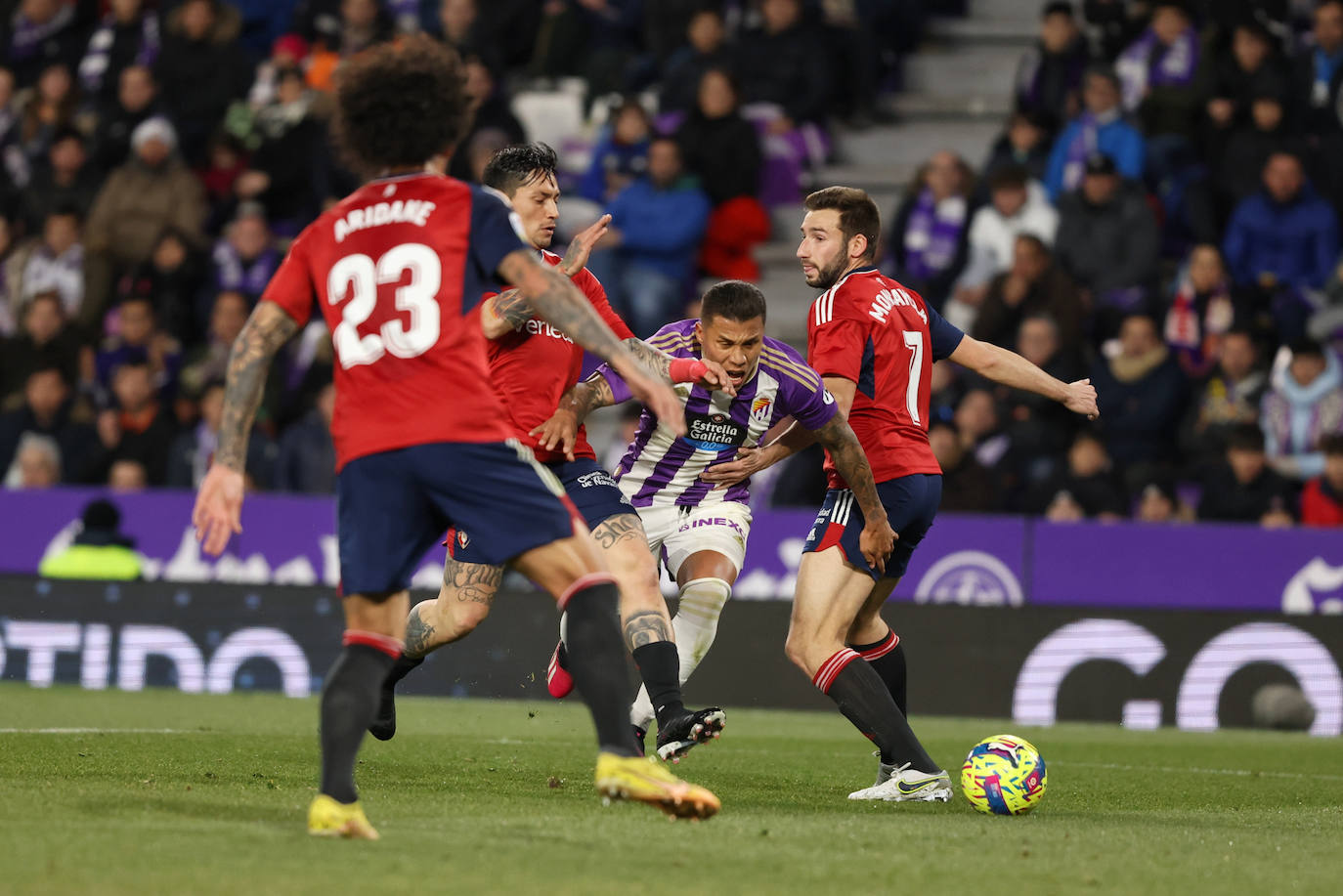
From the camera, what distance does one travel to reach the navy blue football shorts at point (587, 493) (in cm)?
779

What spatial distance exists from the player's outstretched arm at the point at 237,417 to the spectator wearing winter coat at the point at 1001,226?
436 inches

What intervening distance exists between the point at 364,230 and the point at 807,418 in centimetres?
244

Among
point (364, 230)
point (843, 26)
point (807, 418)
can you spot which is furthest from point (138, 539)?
point (364, 230)

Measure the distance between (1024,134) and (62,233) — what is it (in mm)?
9596

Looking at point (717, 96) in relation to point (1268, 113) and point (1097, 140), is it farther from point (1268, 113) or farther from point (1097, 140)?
point (1268, 113)

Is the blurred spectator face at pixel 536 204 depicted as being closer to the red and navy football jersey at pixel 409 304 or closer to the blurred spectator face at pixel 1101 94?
the red and navy football jersey at pixel 409 304

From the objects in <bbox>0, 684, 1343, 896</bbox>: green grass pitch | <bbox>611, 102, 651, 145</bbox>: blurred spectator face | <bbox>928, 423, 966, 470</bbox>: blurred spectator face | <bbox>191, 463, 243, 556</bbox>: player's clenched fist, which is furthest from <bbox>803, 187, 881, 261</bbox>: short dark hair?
<bbox>611, 102, 651, 145</bbox>: blurred spectator face

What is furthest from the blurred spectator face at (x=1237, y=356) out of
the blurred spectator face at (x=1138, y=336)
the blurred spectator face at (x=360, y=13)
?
the blurred spectator face at (x=360, y=13)

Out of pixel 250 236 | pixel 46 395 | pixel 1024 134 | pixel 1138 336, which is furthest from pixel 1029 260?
pixel 46 395

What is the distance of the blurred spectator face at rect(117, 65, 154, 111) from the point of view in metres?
19.6

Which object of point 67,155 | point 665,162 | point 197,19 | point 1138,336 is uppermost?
point 197,19

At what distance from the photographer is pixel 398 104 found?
5.71m

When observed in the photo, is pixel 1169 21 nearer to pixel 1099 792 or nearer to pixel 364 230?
pixel 1099 792

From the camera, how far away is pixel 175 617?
13711 millimetres
